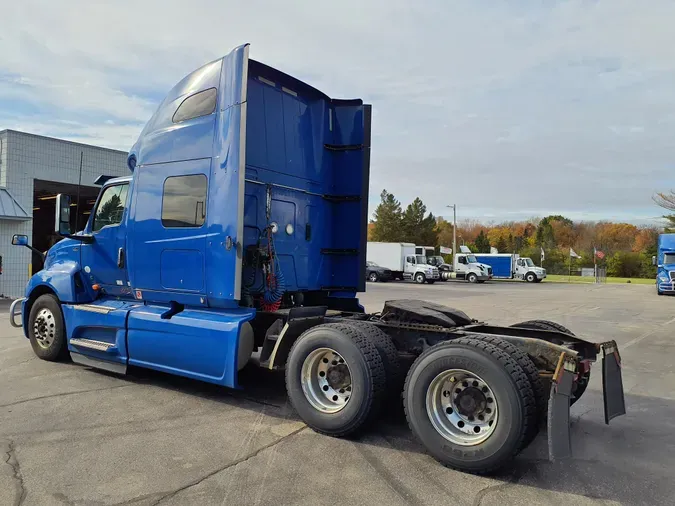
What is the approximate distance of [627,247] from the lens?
7700 centimetres

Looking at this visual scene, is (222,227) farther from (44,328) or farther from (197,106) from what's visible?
(44,328)

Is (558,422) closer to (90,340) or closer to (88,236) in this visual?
(90,340)

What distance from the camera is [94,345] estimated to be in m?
6.77

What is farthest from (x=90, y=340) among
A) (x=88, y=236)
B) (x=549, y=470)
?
(x=549, y=470)

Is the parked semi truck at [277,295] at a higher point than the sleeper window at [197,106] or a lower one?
lower

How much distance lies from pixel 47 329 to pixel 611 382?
7.25m

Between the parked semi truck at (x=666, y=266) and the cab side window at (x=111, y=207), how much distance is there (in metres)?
30.0

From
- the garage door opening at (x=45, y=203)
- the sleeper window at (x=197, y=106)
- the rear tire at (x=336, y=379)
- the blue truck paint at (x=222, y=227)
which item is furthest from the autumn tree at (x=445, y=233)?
the rear tire at (x=336, y=379)

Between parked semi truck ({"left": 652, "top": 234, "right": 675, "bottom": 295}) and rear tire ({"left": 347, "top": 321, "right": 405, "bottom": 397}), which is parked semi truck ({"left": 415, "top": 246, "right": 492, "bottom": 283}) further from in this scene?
rear tire ({"left": 347, "top": 321, "right": 405, "bottom": 397})

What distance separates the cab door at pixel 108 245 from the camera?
695cm

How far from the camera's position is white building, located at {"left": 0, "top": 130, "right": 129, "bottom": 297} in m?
16.8

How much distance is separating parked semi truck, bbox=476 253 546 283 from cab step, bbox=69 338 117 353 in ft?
149

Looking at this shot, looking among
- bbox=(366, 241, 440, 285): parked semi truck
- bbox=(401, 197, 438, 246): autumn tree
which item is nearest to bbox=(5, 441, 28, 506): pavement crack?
bbox=(366, 241, 440, 285): parked semi truck

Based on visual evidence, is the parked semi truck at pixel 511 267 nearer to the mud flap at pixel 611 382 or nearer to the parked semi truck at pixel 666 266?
the parked semi truck at pixel 666 266
